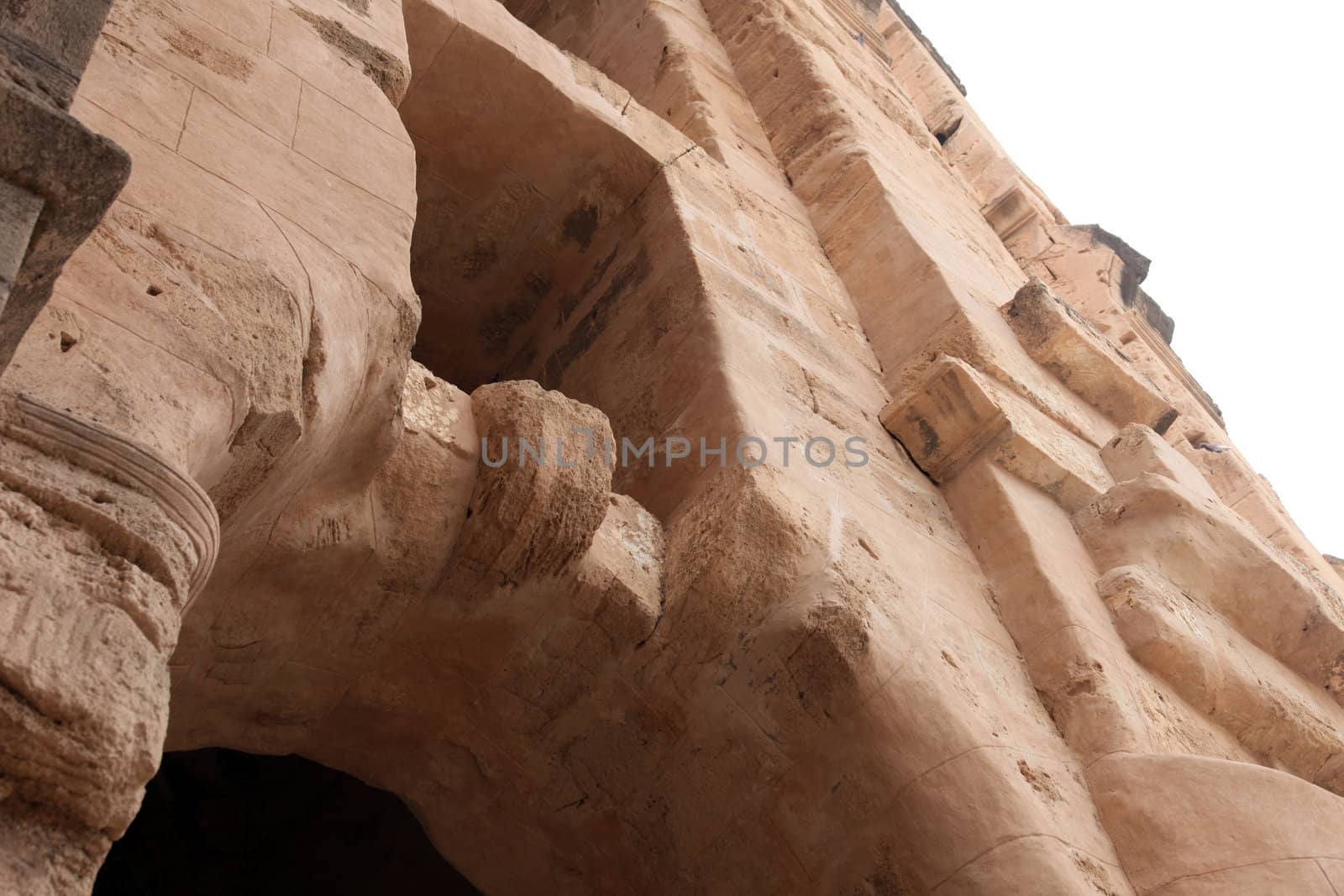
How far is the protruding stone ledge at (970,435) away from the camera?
3961 millimetres

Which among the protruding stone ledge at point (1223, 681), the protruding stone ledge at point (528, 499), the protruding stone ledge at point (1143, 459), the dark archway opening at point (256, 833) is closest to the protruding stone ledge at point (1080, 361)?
the protruding stone ledge at point (1143, 459)

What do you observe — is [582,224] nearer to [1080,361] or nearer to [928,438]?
[928,438]

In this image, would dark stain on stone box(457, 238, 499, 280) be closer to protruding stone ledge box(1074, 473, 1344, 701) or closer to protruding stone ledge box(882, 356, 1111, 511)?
protruding stone ledge box(882, 356, 1111, 511)

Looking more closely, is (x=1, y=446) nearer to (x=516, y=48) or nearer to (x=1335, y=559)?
(x=516, y=48)

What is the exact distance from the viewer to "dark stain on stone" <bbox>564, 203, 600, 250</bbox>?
180 inches

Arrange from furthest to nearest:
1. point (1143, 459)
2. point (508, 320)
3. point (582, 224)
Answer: point (508, 320) → point (582, 224) → point (1143, 459)

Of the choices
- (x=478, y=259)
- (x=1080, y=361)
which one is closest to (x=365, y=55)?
(x=478, y=259)

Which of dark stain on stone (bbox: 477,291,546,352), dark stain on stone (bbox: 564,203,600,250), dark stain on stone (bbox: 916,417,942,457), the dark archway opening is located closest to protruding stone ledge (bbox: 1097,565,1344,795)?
dark stain on stone (bbox: 916,417,942,457)

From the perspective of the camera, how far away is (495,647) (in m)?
2.79

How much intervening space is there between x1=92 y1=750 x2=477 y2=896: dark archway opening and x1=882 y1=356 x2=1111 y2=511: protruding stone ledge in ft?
8.07

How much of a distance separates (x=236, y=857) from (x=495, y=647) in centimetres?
300

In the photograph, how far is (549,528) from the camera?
8.57 feet

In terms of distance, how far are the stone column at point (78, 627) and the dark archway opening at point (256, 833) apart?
341cm

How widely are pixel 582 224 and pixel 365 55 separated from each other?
1.61 meters
